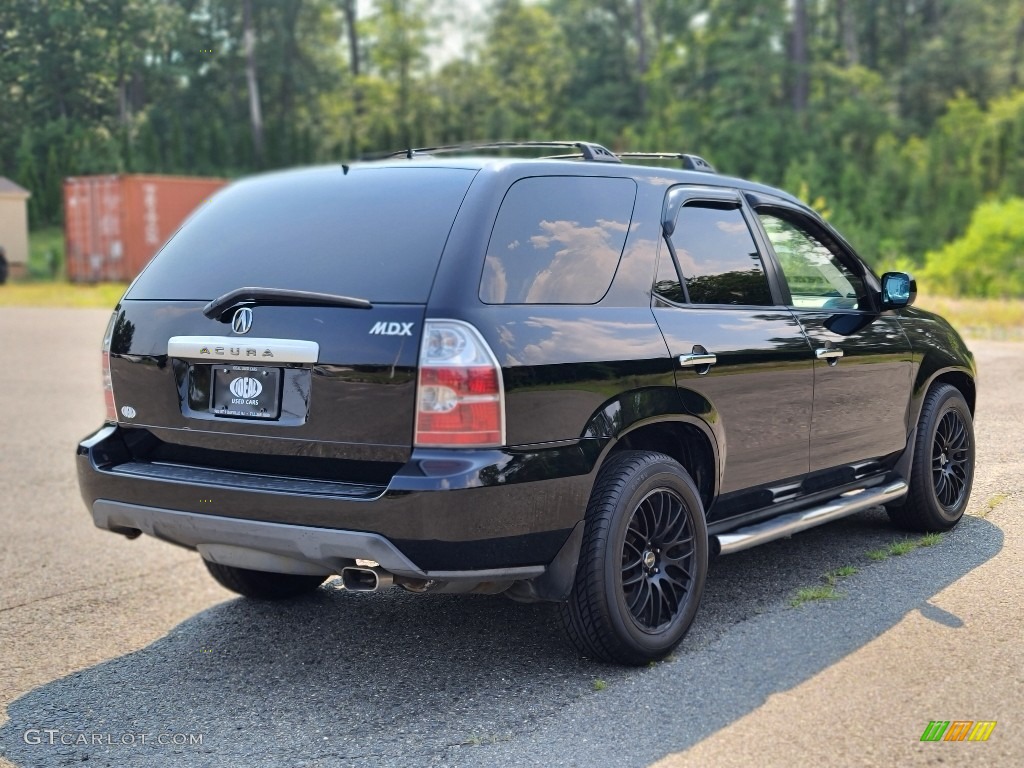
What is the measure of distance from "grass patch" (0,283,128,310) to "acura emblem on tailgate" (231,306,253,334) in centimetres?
2097

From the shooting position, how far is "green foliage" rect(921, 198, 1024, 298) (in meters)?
28.3

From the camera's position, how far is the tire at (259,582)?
5.30 meters

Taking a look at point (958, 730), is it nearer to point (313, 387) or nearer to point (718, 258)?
point (718, 258)

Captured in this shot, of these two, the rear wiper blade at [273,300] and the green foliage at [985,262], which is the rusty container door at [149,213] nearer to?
the green foliage at [985,262]

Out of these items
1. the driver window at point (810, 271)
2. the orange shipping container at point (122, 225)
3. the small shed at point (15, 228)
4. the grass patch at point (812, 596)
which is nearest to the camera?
the grass patch at point (812, 596)

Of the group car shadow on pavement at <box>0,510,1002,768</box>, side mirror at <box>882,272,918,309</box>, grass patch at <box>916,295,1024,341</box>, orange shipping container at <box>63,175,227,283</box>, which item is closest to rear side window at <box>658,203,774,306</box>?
side mirror at <box>882,272,918,309</box>

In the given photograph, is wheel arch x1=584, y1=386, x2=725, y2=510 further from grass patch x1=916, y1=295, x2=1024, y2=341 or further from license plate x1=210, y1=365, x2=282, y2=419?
grass patch x1=916, y1=295, x2=1024, y2=341

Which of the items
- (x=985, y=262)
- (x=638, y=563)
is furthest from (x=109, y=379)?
(x=985, y=262)

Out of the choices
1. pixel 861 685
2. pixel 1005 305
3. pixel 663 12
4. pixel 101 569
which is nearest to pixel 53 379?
pixel 101 569

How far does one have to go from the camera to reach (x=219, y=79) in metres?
35.1

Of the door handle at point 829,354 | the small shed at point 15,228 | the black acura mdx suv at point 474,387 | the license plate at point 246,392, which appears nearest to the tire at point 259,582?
A: the black acura mdx suv at point 474,387

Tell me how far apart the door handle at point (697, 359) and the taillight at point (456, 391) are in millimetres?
989

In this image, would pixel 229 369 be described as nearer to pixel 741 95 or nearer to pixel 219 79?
pixel 219 79

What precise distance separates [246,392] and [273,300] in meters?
0.33
